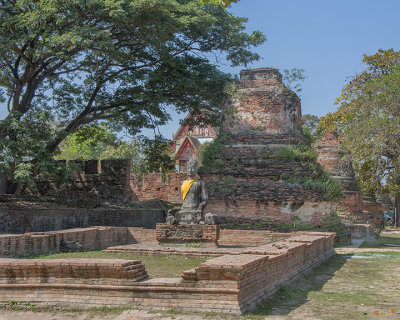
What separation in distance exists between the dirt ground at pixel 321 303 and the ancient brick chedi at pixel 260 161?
14.3 ft

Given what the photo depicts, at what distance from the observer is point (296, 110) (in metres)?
15.2

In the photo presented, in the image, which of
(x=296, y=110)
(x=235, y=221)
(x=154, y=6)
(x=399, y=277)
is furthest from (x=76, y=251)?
(x=296, y=110)

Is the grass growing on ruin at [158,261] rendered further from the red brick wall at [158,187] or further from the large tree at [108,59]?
the red brick wall at [158,187]

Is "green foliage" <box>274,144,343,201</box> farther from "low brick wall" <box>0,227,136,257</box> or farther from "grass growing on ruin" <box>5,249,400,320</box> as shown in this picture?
"low brick wall" <box>0,227,136,257</box>

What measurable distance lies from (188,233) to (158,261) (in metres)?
1.84

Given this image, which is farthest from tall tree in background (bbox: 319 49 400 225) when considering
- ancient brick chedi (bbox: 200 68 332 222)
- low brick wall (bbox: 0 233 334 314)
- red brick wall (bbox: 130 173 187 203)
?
low brick wall (bbox: 0 233 334 314)

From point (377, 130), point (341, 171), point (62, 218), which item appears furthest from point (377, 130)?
point (62, 218)

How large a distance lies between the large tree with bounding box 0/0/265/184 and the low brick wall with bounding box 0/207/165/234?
150cm

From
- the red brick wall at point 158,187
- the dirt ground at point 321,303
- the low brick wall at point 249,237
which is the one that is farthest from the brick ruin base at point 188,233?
the red brick wall at point 158,187

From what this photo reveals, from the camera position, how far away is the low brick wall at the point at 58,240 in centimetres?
864

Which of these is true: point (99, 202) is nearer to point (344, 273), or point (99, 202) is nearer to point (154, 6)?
point (154, 6)

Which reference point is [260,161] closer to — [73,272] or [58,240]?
[58,240]

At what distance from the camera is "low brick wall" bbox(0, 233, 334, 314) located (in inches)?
201

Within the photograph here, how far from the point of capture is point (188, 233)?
10258 mm
